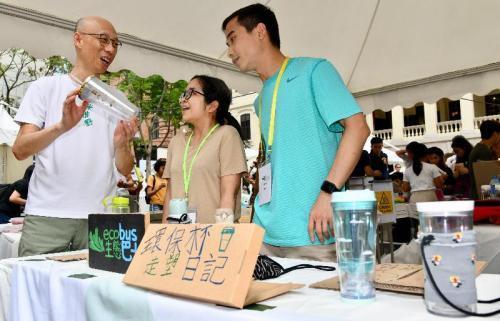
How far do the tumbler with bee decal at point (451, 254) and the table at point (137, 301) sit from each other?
0.06m

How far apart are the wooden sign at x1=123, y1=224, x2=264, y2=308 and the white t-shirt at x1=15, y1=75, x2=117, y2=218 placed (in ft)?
2.87

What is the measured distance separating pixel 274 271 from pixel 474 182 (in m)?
3.13

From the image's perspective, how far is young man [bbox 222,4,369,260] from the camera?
1377 millimetres

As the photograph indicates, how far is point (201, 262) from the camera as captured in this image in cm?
83

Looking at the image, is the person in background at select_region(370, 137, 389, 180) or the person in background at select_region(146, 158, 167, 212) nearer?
the person in background at select_region(370, 137, 389, 180)

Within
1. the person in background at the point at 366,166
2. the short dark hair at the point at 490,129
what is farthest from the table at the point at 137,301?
the person in background at the point at 366,166

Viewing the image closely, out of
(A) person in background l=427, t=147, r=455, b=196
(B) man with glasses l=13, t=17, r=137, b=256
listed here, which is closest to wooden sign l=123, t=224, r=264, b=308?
(B) man with glasses l=13, t=17, r=137, b=256

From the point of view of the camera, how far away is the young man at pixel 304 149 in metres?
1.38

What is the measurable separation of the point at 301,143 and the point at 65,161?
36.9 inches

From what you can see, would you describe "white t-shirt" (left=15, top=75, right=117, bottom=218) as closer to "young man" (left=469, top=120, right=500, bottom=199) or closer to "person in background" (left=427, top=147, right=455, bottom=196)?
"young man" (left=469, top=120, right=500, bottom=199)

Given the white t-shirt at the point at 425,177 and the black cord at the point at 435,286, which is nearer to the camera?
the black cord at the point at 435,286

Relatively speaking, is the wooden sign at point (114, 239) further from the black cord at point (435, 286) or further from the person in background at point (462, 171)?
the person in background at point (462, 171)

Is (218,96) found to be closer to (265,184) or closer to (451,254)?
(265,184)

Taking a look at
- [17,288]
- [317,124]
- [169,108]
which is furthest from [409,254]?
[169,108]
